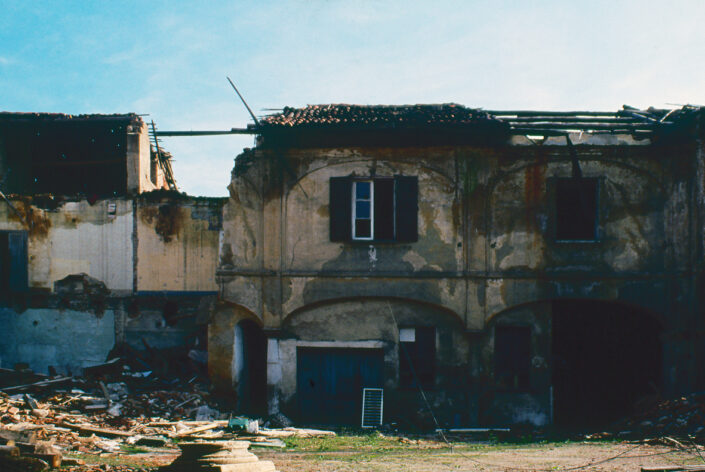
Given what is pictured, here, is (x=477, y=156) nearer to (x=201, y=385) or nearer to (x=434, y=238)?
(x=434, y=238)

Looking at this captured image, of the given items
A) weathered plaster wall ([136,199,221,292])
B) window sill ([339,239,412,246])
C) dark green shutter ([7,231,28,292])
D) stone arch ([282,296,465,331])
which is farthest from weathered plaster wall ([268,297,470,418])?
dark green shutter ([7,231,28,292])

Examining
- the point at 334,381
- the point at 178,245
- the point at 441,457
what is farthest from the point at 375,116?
the point at 441,457

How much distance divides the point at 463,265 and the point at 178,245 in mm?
7559

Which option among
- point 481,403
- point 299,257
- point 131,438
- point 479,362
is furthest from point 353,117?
point 131,438

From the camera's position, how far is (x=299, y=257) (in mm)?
13430

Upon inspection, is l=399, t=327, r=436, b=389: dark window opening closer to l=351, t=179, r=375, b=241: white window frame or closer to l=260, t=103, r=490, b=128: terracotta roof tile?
l=351, t=179, r=375, b=241: white window frame

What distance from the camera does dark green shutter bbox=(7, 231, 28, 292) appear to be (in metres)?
15.2

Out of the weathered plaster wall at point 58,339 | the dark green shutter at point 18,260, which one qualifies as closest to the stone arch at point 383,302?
the weathered plaster wall at point 58,339

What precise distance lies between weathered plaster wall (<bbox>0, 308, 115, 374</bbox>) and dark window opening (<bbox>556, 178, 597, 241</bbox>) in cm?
1192

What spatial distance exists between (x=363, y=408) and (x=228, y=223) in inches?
217

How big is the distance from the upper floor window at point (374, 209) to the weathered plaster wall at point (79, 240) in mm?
5984

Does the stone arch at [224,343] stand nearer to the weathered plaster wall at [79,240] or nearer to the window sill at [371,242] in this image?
the window sill at [371,242]

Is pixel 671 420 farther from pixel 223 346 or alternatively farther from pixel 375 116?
pixel 223 346

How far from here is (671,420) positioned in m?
11.2
